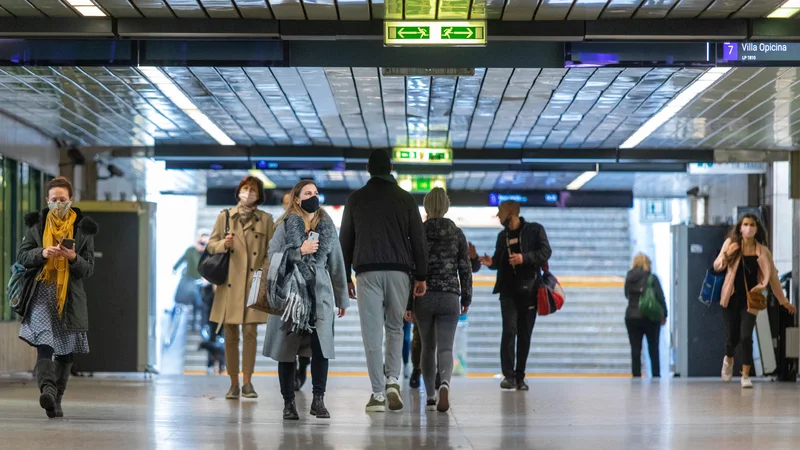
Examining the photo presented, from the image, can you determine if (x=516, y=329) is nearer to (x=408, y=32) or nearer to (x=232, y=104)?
(x=408, y=32)

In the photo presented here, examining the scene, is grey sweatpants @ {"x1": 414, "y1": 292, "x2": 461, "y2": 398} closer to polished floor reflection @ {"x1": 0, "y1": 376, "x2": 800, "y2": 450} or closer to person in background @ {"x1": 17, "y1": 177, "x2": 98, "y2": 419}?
polished floor reflection @ {"x1": 0, "y1": 376, "x2": 800, "y2": 450}

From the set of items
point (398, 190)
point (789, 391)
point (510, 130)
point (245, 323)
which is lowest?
point (789, 391)

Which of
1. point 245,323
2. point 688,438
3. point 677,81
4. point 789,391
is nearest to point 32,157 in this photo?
point 245,323

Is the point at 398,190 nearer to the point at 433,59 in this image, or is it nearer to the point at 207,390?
the point at 433,59

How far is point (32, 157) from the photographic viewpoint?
1689 cm

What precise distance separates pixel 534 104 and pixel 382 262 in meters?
6.50

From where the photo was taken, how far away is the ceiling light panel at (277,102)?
1284cm

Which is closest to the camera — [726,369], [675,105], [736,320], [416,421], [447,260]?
[416,421]

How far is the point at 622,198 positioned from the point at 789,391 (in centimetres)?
999

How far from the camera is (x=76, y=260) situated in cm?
826

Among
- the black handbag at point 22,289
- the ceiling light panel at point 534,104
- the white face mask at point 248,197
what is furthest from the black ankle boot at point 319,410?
the ceiling light panel at point 534,104

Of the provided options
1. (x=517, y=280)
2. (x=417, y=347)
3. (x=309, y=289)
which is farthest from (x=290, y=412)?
(x=417, y=347)

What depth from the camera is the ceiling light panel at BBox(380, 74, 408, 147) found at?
1348cm

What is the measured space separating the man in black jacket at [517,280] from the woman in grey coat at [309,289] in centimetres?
409
